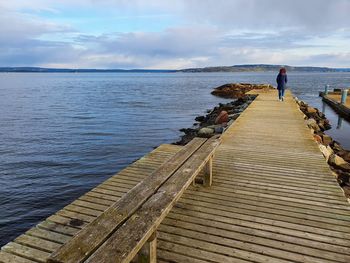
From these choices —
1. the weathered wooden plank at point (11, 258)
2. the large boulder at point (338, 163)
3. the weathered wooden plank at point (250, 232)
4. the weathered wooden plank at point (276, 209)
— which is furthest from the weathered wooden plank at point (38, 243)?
the large boulder at point (338, 163)

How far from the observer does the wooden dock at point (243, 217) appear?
387 cm

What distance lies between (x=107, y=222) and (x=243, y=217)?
229cm

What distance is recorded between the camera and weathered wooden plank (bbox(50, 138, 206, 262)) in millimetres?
2674

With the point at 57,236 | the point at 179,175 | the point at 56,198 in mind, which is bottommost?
the point at 56,198

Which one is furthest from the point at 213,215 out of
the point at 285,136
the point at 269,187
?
the point at 285,136

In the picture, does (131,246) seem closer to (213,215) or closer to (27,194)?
(213,215)

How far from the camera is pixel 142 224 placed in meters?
3.15

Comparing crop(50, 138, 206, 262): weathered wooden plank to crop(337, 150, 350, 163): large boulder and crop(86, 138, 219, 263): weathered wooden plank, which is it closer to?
crop(86, 138, 219, 263): weathered wooden plank

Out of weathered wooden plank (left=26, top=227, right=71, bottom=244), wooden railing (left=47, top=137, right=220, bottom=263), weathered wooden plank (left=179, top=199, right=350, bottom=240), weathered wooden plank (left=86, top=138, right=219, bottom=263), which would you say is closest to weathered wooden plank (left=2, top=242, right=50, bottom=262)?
weathered wooden plank (left=26, top=227, right=71, bottom=244)

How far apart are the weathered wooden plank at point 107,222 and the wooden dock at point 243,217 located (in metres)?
0.65

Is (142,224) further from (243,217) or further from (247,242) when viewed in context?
(243,217)

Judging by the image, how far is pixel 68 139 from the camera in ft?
57.4

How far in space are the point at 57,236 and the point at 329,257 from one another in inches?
134

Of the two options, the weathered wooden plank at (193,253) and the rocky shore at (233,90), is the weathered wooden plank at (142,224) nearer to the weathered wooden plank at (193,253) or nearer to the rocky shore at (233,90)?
→ the weathered wooden plank at (193,253)
